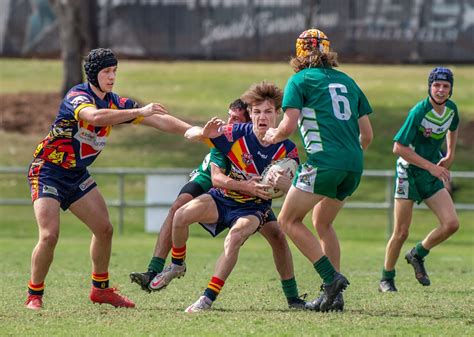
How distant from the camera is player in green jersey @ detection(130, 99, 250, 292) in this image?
9328 mm

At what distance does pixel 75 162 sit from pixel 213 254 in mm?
7352

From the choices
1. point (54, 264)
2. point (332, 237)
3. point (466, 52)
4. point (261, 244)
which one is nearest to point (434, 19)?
point (466, 52)

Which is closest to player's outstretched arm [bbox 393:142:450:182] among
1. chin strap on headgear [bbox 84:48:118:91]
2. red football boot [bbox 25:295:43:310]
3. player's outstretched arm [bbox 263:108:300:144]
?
player's outstretched arm [bbox 263:108:300:144]

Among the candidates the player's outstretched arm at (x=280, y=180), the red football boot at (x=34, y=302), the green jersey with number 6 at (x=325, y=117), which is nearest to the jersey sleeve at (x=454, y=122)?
the green jersey with number 6 at (x=325, y=117)

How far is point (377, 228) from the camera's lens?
2050cm

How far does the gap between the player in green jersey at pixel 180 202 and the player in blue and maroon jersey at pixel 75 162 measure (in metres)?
0.35

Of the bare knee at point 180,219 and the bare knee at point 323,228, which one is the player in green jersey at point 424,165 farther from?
the bare knee at point 180,219

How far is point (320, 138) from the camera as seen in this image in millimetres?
8773

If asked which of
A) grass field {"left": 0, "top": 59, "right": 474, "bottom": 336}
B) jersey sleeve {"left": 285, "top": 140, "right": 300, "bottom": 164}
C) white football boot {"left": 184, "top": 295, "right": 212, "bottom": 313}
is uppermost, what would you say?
jersey sleeve {"left": 285, "top": 140, "right": 300, "bottom": 164}

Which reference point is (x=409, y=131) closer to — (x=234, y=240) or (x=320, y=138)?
(x=320, y=138)

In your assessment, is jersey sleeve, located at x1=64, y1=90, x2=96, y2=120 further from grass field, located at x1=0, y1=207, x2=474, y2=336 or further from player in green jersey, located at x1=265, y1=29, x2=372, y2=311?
grass field, located at x1=0, y1=207, x2=474, y2=336

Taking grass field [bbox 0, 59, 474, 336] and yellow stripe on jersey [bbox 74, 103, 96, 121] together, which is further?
yellow stripe on jersey [bbox 74, 103, 96, 121]

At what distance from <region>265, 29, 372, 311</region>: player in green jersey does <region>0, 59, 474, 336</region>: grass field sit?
0.55 m

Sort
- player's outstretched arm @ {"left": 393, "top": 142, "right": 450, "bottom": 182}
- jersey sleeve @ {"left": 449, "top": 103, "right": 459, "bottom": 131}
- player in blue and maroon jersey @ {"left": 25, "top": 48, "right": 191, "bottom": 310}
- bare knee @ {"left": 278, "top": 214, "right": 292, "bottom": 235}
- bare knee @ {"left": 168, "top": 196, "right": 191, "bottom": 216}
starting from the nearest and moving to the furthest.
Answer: bare knee @ {"left": 278, "top": 214, "right": 292, "bottom": 235} → player in blue and maroon jersey @ {"left": 25, "top": 48, "right": 191, "bottom": 310} → bare knee @ {"left": 168, "top": 196, "right": 191, "bottom": 216} → player's outstretched arm @ {"left": 393, "top": 142, "right": 450, "bottom": 182} → jersey sleeve @ {"left": 449, "top": 103, "right": 459, "bottom": 131}
